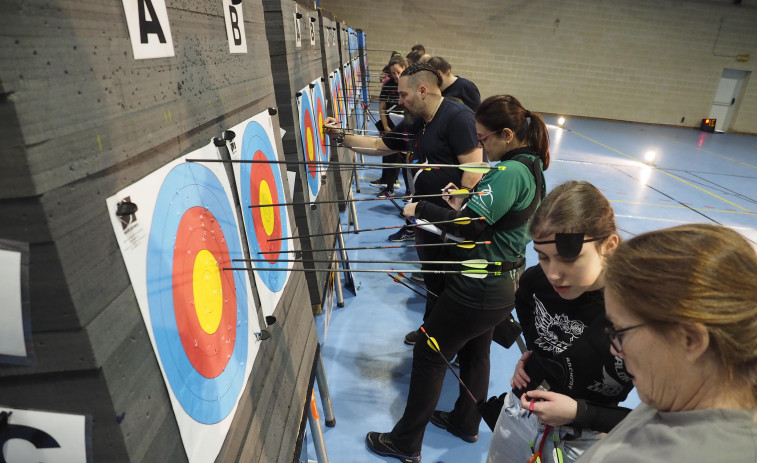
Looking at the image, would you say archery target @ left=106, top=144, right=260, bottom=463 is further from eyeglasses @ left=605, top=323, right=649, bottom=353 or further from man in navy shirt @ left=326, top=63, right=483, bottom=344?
man in navy shirt @ left=326, top=63, right=483, bottom=344

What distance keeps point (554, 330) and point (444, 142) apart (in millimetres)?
892

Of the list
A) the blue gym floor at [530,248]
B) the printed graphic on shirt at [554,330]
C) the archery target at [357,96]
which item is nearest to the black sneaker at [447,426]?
the blue gym floor at [530,248]

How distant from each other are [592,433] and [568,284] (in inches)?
14.0

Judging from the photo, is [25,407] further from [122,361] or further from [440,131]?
[440,131]

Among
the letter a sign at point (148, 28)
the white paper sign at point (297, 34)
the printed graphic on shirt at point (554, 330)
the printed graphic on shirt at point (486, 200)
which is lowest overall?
the printed graphic on shirt at point (554, 330)

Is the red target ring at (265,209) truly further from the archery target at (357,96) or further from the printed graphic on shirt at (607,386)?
the archery target at (357,96)

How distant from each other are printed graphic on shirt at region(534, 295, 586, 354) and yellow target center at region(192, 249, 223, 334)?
782 millimetres

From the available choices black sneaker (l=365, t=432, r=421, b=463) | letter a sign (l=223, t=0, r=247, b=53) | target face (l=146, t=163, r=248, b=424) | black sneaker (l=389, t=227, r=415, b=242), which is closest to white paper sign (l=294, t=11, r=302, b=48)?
letter a sign (l=223, t=0, r=247, b=53)

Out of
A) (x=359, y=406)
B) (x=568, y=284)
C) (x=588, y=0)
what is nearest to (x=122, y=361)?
(x=568, y=284)

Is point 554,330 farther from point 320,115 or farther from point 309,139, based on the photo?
point 320,115

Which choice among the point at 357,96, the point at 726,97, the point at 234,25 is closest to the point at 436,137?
the point at 234,25

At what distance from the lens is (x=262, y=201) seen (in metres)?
1.02

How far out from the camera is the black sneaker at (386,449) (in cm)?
160

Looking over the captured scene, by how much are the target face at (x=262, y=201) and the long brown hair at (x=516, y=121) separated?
0.70m
